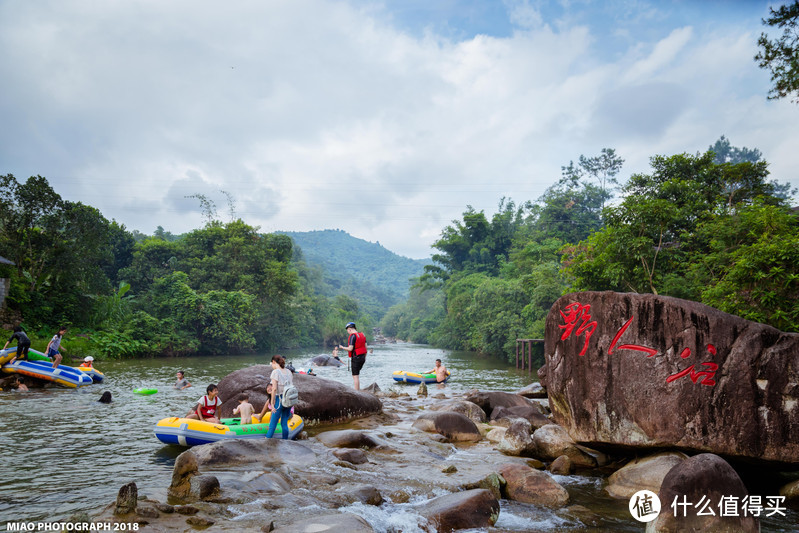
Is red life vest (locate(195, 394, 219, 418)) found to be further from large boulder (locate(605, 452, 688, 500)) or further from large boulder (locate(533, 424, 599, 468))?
large boulder (locate(605, 452, 688, 500))

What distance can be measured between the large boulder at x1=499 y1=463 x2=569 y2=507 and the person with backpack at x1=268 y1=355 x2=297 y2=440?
3.74 m

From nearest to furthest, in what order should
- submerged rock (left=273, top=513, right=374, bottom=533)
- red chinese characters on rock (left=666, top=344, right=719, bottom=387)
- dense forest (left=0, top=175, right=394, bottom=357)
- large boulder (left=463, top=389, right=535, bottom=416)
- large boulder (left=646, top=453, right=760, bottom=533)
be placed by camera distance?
submerged rock (left=273, top=513, right=374, bottom=533), large boulder (left=646, top=453, right=760, bottom=533), red chinese characters on rock (left=666, top=344, right=719, bottom=387), large boulder (left=463, top=389, right=535, bottom=416), dense forest (left=0, top=175, right=394, bottom=357)

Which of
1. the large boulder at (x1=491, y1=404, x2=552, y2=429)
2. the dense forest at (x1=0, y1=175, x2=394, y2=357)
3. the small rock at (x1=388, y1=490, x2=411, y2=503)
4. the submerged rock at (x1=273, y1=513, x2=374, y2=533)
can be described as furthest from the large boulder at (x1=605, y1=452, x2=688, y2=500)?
the dense forest at (x1=0, y1=175, x2=394, y2=357)

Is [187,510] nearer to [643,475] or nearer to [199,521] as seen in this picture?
[199,521]

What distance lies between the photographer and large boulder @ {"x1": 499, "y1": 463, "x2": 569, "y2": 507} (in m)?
6.67

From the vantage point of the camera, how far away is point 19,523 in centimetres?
526

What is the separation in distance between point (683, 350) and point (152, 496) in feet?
24.9

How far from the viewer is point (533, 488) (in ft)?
22.4

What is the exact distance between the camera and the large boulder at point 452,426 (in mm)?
10328

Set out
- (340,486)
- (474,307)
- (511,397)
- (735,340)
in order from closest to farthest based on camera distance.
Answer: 1. (340,486)
2. (735,340)
3. (511,397)
4. (474,307)

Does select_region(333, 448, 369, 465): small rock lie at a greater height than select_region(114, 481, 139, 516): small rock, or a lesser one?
lesser

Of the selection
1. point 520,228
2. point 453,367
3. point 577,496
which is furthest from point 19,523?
point 520,228

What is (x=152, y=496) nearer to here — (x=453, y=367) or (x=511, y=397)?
(x=511, y=397)

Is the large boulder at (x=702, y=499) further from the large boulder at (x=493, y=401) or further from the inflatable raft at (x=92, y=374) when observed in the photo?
the inflatable raft at (x=92, y=374)
